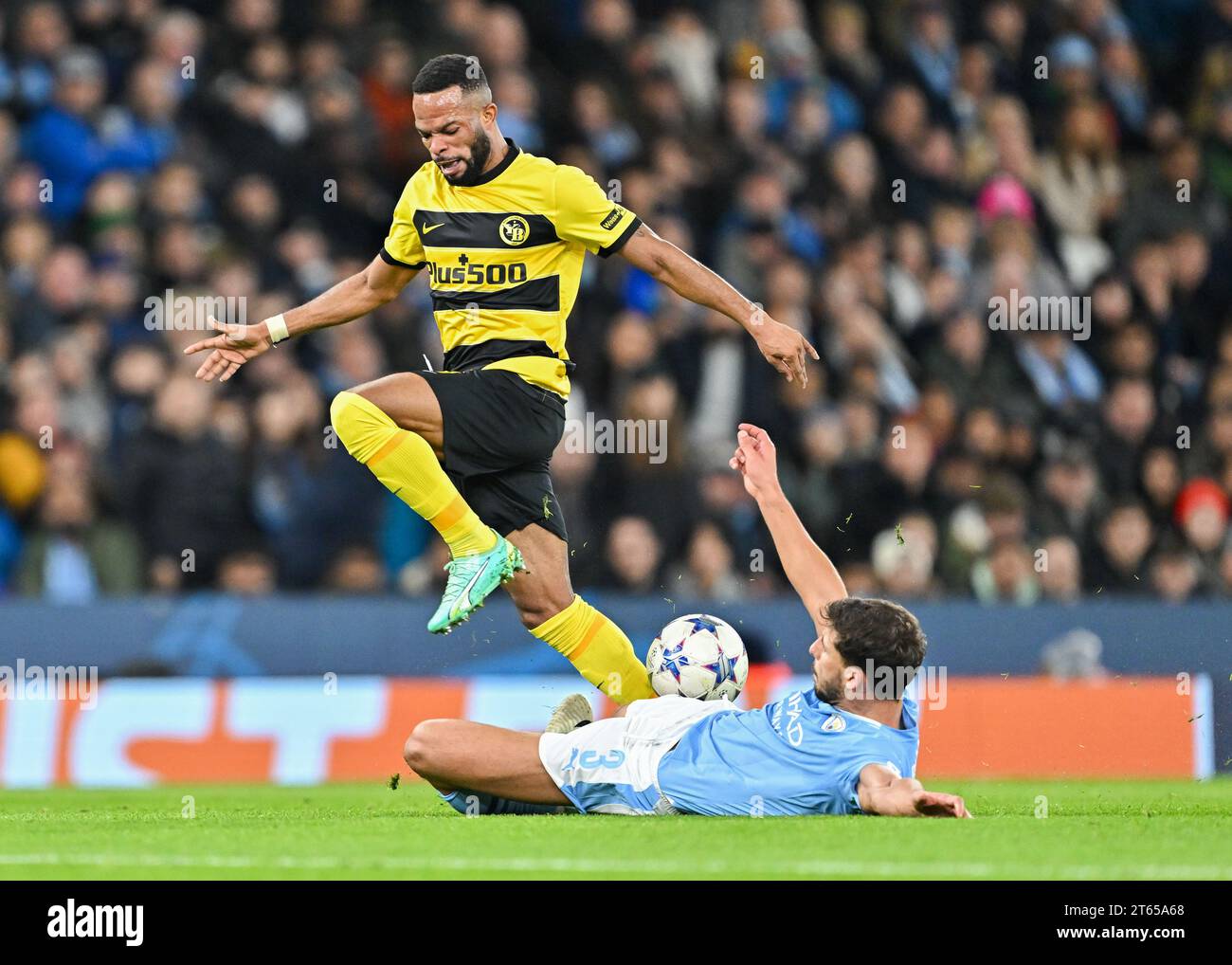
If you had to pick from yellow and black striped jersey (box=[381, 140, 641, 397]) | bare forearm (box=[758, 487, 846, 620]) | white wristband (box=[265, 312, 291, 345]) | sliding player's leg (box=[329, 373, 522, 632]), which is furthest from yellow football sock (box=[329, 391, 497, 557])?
bare forearm (box=[758, 487, 846, 620])

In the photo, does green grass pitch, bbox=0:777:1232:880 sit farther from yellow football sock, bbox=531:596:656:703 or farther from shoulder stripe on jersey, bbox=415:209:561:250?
shoulder stripe on jersey, bbox=415:209:561:250

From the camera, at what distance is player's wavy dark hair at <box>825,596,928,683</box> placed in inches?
273

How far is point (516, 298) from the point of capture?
833cm

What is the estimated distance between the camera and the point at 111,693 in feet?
36.4

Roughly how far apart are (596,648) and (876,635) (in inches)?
74.3

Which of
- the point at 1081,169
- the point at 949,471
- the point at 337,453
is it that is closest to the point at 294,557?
the point at 337,453

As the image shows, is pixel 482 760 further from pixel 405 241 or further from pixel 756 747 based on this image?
pixel 405 241

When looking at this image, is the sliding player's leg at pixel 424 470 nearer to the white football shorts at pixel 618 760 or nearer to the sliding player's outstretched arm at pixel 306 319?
the sliding player's outstretched arm at pixel 306 319

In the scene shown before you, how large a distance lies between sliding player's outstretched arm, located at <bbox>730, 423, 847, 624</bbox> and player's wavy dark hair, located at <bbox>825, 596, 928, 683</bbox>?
0.30m

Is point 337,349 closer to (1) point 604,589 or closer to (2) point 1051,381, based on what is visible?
(1) point 604,589

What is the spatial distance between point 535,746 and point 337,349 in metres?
5.55

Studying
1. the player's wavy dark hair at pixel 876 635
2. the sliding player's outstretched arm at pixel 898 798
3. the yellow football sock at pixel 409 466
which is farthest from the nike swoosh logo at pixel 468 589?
Answer: the sliding player's outstretched arm at pixel 898 798

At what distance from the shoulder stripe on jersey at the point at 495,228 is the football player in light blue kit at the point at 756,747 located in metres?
1.27

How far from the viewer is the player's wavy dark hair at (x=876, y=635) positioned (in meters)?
6.94
